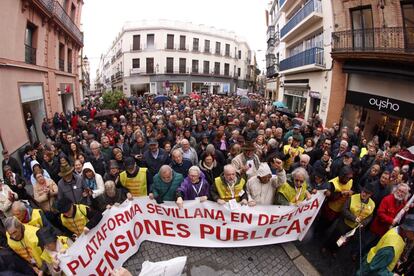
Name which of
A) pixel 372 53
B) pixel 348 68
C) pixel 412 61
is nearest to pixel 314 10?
pixel 348 68

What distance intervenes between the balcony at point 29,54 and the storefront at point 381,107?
16.1m

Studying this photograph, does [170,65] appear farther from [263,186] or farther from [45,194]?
[263,186]

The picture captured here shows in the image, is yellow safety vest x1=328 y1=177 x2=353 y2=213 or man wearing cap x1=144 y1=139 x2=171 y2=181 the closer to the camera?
yellow safety vest x1=328 y1=177 x2=353 y2=213

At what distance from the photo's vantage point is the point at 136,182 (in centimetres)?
434

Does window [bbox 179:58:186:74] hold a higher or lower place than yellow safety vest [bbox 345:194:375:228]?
higher

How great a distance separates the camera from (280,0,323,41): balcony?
14.1 meters

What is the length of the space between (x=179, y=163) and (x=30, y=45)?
11.7 m

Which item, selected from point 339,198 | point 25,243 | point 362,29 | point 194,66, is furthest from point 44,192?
point 194,66

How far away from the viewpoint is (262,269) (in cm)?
385

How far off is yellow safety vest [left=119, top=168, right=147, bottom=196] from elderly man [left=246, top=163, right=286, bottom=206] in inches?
77.4

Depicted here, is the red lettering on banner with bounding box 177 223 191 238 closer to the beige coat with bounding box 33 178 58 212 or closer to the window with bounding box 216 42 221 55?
the beige coat with bounding box 33 178 58 212

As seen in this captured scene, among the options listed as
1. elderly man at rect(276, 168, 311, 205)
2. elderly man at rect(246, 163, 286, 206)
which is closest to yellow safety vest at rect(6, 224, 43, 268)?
elderly man at rect(246, 163, 286, 206)

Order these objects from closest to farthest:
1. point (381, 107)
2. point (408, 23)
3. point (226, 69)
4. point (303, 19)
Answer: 1. point (408, 23)
2. point (381, 107)
3. point (303, 19)
4. point (226, 69)

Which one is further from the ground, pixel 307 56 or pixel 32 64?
pixel 307 56
